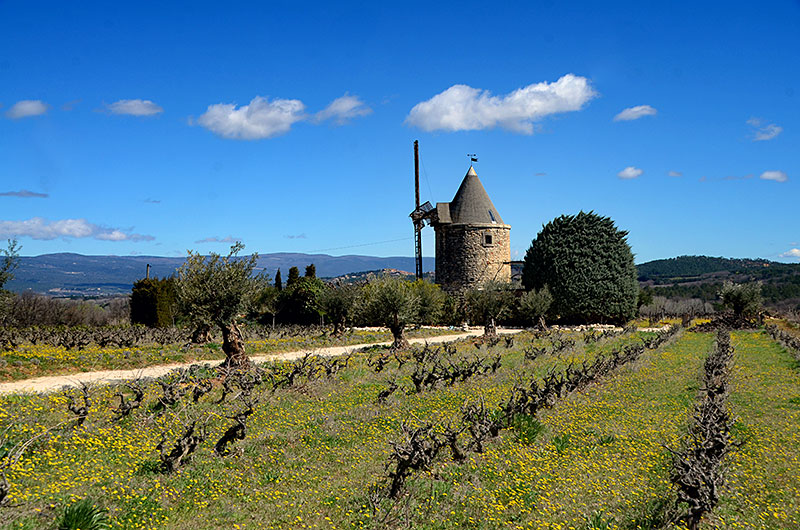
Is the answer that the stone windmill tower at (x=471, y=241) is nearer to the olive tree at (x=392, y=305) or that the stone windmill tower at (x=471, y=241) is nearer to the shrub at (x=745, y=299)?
the shrub at (x=745, y=299)

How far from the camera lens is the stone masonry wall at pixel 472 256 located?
164 ft

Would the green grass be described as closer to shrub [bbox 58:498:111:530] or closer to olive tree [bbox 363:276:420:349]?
shrub [bbox 58:498:111:530]

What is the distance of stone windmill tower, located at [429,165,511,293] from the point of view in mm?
50031

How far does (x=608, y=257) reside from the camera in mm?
46094

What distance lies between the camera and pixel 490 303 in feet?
128

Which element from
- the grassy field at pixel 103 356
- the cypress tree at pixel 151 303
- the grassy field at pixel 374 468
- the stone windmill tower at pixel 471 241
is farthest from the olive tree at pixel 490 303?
the cypress tree at pixel 151 303

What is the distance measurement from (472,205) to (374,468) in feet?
142

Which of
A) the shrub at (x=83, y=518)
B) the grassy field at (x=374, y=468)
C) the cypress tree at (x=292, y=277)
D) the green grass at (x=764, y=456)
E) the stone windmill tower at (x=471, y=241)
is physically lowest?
the green grass at (x=764, y=456)

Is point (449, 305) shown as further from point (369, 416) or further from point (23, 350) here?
point (369, 416)

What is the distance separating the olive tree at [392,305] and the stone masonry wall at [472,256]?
22230 millimetres

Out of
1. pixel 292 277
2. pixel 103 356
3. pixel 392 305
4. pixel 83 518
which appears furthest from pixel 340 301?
pixel 83 518

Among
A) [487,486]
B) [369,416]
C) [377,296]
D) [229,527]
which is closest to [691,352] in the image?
[377,296]

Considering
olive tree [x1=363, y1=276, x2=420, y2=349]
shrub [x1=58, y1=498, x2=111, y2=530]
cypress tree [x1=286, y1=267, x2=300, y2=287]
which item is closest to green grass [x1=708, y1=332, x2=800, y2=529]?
shrub [x1=58, y1=498, x2=111, y2=530]

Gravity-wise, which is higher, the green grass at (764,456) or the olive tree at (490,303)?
the olive tree at (490,303)
